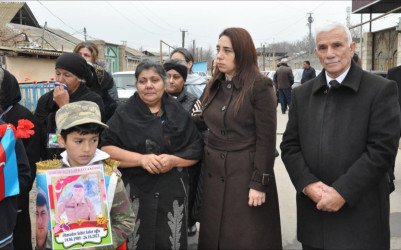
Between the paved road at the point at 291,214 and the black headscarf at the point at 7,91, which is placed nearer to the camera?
the black headscarf at the point at 7,91

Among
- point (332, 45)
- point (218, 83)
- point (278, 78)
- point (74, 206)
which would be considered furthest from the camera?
point (278, 78)

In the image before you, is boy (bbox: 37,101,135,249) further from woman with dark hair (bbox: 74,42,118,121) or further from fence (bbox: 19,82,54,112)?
fence (bbox: 19,82,54,112)

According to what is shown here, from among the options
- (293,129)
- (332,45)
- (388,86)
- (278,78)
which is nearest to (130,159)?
(293,129)

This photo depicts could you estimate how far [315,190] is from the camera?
2.11m

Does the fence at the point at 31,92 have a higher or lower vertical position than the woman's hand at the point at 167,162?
higher

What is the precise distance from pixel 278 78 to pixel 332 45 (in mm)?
11137

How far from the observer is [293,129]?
2.35 m

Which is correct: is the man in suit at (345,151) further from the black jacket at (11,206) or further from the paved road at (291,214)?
the paved road at (291,214)

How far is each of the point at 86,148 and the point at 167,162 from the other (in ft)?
1.99

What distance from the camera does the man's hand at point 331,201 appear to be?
2.02 metres

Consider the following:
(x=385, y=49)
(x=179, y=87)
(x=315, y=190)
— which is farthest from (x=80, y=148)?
(x=385, y=49)

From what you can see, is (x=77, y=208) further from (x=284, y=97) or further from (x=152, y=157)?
(x=284, y=97)

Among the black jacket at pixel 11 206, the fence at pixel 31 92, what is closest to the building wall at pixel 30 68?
the fence at pixel 31 92

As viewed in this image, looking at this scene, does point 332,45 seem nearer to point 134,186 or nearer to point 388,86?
point 388,86
